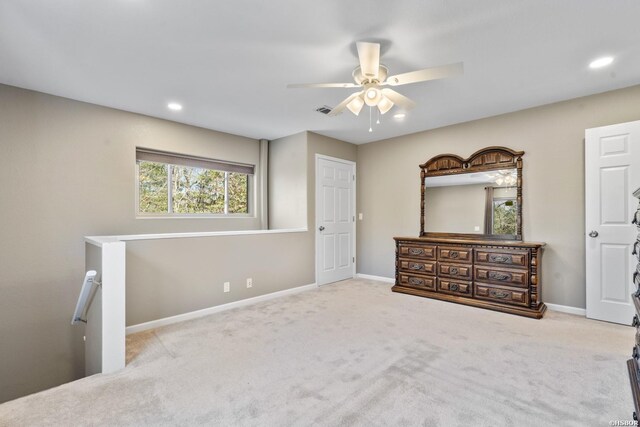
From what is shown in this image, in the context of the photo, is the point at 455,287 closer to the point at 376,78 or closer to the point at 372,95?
the point at 372,95

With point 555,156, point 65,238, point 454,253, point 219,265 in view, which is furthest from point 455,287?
point 65,238

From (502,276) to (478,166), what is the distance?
4.85 feet

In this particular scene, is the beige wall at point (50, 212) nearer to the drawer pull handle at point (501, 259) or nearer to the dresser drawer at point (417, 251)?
the dresser drawer at point (417, 251)

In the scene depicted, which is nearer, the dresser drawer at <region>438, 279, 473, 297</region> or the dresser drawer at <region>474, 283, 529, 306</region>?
the dresser drawer at <region>474, 283, 529, 306</region>

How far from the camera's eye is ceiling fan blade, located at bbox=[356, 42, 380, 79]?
2012 millimetres

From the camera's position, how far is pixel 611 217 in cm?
308

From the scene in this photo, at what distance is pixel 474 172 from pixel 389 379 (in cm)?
312

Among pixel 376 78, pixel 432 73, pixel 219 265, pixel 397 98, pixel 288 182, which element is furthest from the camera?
pixel 288 182

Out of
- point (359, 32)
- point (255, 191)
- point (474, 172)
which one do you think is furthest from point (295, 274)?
point (359, 32)

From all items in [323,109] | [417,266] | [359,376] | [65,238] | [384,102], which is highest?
[323,109]

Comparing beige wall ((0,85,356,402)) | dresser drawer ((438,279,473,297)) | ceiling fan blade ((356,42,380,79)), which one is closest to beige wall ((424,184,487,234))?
dresser drawer ((438,279,473,297))

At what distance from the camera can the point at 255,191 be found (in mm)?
5105

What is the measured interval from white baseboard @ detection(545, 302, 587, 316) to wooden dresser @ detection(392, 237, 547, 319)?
105 millimetres

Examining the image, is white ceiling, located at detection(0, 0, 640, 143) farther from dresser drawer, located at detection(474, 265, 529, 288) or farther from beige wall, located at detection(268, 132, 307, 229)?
dresser drawer, located at detection(474, 265, 529, 288)
